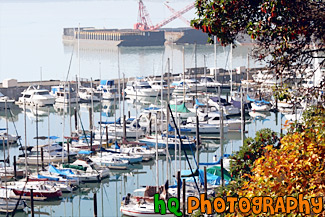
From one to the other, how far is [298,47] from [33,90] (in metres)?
43.5

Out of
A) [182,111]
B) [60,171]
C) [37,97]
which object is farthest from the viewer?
[37,97]

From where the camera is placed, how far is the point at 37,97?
5119cm

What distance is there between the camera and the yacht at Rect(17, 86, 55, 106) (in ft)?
167

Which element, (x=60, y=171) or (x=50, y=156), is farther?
(x=50, y=156)

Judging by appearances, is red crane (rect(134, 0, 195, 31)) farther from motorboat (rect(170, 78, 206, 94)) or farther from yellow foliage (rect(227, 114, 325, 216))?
yellow foliage (rect(227, 114, 325, 216))

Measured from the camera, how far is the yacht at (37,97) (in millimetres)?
50875

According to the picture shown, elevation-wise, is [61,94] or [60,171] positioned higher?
[61,94]

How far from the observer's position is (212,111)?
41.6 meters

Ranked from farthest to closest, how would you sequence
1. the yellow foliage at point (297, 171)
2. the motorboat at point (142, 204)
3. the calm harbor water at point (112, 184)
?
the calm harbor water at point (112, 184)
the motorboat at point (142, 204)
the yellow foliage at point (297, 171)

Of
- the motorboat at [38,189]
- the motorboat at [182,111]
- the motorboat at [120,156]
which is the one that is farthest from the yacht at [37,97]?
the motorboat at [38,189]

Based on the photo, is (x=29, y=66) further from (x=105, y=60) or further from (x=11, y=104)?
(x=11, y=104)

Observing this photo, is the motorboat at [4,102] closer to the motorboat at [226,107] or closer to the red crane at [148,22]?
the motorboat at [226,107]

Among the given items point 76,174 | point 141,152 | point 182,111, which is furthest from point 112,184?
point 182,111

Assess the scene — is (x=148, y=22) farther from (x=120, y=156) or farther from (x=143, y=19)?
(x=120, y=156)
